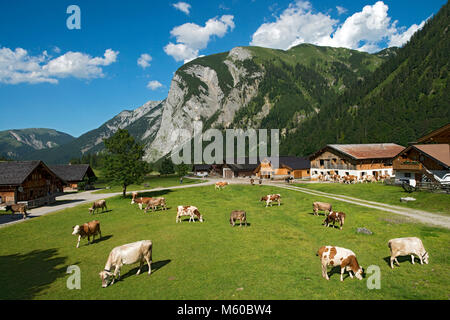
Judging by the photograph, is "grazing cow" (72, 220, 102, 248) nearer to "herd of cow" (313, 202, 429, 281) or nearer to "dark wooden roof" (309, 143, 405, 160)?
"herd of cow" (313, 202, 429, 281)

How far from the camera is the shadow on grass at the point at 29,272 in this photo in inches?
476

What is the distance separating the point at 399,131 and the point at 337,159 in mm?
71403

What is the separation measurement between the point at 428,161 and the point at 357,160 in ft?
67.7

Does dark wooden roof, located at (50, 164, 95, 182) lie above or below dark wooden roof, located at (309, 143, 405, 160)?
below

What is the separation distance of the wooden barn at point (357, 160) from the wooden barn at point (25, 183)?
69.4 meters

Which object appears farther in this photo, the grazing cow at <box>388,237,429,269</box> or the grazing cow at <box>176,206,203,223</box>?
the grazing cow at <box>176,206,203,223</box>

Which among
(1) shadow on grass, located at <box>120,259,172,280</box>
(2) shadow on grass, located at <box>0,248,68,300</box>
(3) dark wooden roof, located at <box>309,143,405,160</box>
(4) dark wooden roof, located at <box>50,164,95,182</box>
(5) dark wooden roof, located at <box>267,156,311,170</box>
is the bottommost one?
(2) shadow on grass, located at <box>0,248,68,300</box>

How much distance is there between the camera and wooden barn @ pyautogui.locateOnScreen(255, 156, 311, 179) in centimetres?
7962

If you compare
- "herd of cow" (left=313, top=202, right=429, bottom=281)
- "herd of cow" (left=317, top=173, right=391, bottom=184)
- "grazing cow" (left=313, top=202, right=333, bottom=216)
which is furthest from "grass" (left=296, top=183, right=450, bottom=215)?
"herd of cow" (left=313, top=202, right=429, bottom=281)

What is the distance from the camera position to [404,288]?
1107 centimetres

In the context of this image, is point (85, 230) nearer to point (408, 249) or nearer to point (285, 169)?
point (408, 249)

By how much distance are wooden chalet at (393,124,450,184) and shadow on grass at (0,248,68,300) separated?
2027 inches

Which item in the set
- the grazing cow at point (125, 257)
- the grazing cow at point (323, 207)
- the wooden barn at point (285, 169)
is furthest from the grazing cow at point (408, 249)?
the wooden barn at point (285, 169)

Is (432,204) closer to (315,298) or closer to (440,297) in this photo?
(440,297)
